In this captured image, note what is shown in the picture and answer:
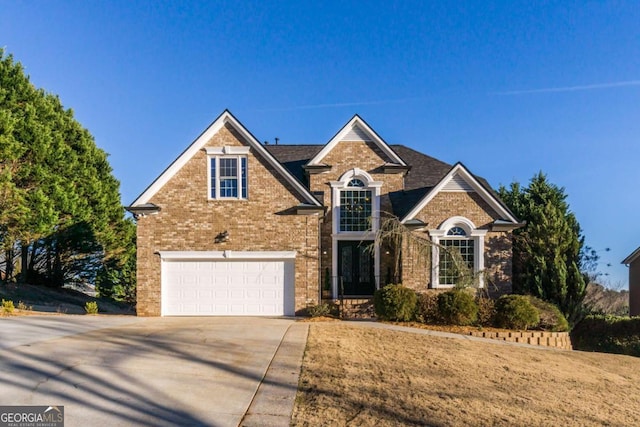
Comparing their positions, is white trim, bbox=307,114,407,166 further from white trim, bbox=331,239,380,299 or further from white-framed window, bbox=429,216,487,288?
white-framed window, bbox=429,216,487,288

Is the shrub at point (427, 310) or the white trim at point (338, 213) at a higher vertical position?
the white trim at point (338, 213)

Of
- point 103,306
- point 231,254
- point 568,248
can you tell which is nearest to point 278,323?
point 231,254

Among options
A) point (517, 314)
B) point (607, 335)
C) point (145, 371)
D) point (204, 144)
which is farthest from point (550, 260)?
point (145, 371)

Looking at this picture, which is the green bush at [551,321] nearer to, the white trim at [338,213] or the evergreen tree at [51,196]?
the white trim at [338,213]

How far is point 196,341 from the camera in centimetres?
1056

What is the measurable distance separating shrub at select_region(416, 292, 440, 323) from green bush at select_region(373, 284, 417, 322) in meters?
0.24

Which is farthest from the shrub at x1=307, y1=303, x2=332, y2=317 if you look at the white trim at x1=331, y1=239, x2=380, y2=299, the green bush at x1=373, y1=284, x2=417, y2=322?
the white trim at x1=331, y1=239, x2=380, y2=299

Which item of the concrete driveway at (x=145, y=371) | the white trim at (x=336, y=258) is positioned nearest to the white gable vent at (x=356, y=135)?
the white trim at (x=336, y=258)

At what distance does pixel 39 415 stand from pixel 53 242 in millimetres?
21807

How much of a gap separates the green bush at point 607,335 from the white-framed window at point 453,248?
5466 mm

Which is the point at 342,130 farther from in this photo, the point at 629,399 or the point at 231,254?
the point at 629,399

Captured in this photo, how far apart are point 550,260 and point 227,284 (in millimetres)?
12787

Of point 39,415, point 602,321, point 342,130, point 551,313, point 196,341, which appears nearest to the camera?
point 39,415

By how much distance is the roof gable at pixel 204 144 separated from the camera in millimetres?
16000
